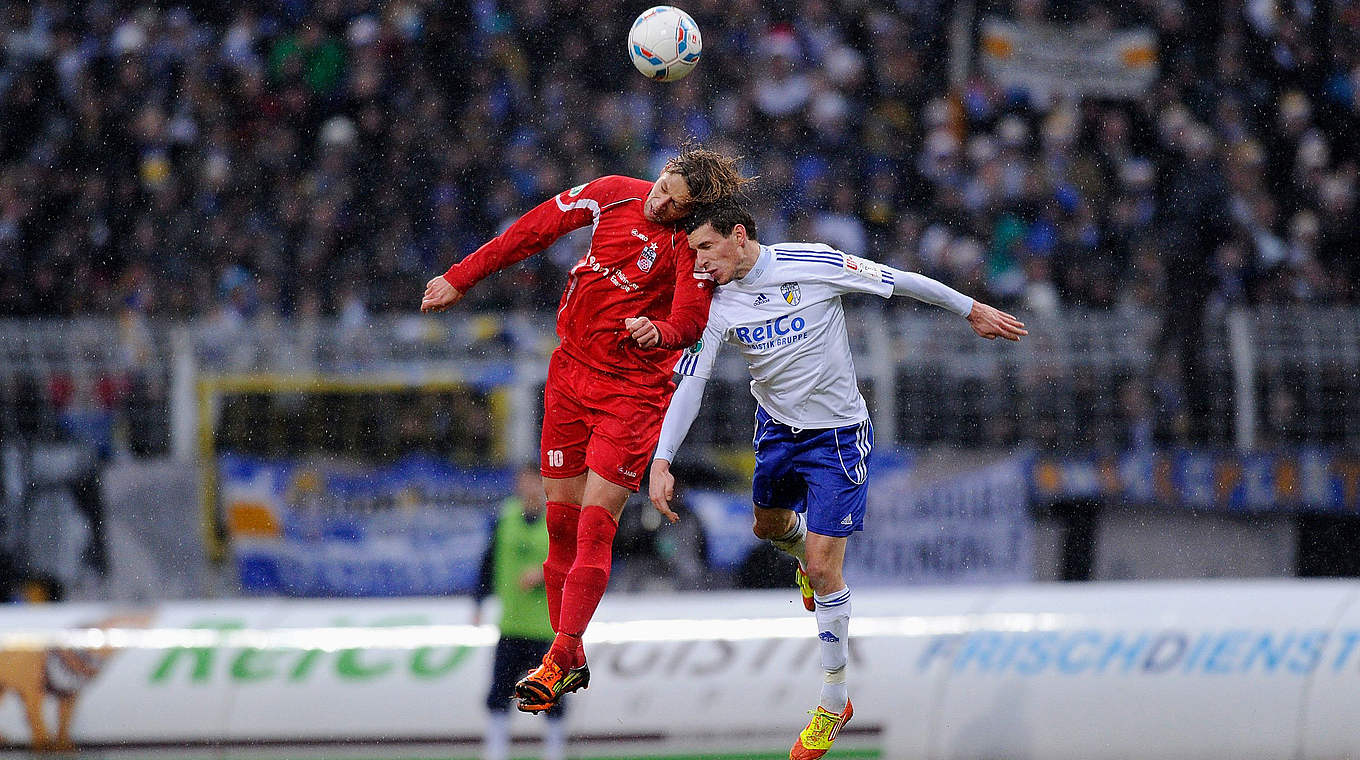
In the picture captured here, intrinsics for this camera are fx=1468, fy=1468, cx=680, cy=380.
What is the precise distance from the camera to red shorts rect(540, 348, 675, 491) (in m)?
5.64

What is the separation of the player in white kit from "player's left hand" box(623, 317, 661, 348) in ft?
1.24

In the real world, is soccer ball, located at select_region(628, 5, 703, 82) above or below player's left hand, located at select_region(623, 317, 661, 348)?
above

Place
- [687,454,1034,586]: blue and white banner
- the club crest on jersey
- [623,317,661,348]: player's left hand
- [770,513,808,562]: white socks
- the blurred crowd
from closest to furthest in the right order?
1. [623,317,661,348]: player's left hand
2. the club crest on jersey
3. [770,513,808,562]: white socks
4. [687,454,1034,586]: blue and white banner
5. the blurred crowd

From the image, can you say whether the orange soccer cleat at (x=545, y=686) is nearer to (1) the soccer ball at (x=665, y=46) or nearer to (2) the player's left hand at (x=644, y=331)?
(2) the player's left hand at (x=644, y=331)

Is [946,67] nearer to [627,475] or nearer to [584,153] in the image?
[584,153]

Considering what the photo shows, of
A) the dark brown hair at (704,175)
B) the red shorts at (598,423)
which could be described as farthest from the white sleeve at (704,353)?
the dark brown hair at (704,175)

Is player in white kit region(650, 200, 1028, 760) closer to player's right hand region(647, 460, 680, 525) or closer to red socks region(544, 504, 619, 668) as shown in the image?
player's right hand region(647, 460, 680, 525)

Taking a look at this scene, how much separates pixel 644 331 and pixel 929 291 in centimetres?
122

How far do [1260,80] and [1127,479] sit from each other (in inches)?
210

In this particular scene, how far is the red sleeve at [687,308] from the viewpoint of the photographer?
211 inches

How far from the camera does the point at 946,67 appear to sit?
14.1 meters

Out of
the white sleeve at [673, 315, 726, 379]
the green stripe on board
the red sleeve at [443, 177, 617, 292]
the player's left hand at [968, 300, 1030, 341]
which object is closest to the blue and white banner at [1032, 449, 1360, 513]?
the green stripe on board

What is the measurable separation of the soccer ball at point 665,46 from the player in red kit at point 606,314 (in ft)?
1.30

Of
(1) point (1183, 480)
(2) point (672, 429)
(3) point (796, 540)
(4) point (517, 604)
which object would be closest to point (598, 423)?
(2) point (672, 429)
